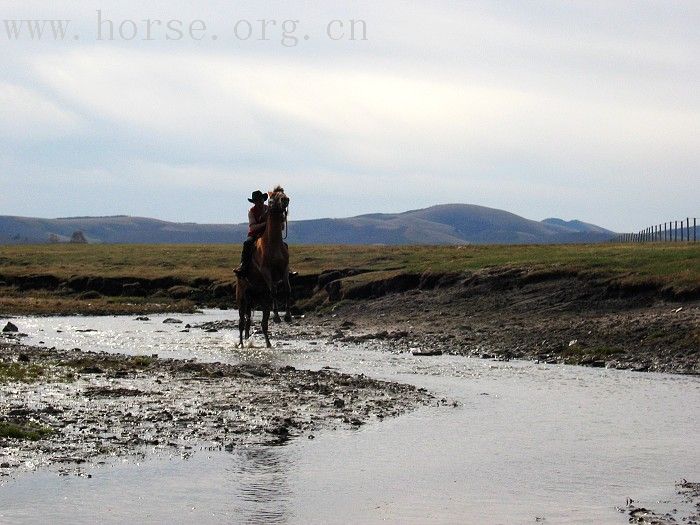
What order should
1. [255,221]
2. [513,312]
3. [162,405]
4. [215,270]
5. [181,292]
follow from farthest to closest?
[215,270] < [181,292] < [513,312] < [255,221] < [162,405]

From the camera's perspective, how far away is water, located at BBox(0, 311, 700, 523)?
12.0 m

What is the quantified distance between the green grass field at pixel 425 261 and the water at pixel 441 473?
17285mm

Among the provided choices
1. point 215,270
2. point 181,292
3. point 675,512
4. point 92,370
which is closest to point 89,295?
point 181,292

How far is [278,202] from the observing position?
30.6 metres

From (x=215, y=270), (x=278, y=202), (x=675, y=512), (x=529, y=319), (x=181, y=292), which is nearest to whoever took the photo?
(x=675, y=512)

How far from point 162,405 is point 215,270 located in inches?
2108

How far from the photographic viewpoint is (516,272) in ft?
141

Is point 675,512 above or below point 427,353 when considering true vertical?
above

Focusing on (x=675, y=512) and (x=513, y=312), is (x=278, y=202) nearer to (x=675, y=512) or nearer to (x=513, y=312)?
(x=513, y=312)

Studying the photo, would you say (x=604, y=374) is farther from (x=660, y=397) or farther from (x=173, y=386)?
(x=173, y=386)

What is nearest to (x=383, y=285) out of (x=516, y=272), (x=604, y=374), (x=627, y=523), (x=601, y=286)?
(x=516, y=272)

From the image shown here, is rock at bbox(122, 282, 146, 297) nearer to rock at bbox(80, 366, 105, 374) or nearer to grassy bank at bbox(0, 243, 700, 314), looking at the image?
grassy bank at bbox(0, 243, 700, 314)

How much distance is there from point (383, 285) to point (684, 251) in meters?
12.1

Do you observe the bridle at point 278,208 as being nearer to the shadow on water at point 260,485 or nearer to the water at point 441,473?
the water at point 441,473
